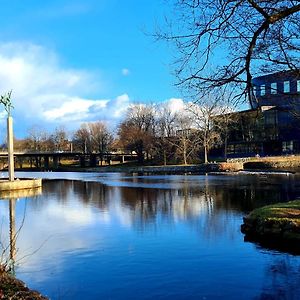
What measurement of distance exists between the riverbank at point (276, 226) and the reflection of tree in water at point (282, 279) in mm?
1309

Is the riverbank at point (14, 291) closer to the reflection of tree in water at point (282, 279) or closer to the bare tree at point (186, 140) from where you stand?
the reflection of tree in water at point (282, 279)

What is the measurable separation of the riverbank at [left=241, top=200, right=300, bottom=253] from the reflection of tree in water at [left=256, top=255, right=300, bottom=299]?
1.31 meters

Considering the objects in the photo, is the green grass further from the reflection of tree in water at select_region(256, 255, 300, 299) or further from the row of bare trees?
the row of bare trees

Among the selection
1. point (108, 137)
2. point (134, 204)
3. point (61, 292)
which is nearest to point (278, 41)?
point (61, 292)

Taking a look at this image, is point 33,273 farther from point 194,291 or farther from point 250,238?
point 250,238

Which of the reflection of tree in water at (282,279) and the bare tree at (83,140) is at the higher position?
the bare tree at (83,140)

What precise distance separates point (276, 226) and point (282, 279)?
14.4 ft

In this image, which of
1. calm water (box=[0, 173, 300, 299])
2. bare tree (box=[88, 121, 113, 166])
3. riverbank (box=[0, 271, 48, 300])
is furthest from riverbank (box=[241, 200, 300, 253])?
bare tree (box=[88, 121, 113, 166])

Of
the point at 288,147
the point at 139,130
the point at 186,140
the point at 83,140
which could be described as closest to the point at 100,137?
the point at 83,140

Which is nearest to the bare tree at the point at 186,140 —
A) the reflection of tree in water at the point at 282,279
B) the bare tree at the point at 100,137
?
the bare tree at the point at 100,137

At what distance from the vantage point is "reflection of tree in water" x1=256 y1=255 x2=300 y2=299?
29.6ft

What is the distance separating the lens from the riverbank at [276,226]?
13.5 metres

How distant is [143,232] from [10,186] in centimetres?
2390

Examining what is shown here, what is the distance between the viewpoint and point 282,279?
10078mm
